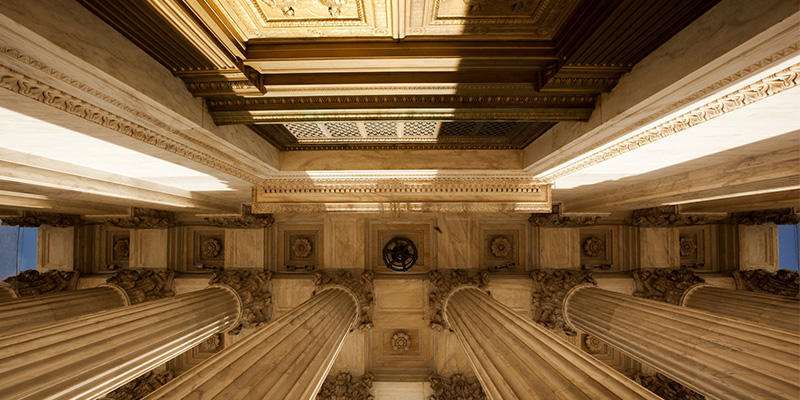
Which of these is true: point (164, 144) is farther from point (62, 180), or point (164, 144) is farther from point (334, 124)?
point (334, 124)

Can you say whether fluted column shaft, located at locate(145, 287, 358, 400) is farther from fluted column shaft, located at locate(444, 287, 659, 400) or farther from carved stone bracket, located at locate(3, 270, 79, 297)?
carved stone bracket, located at locate(3, 270, 79, 297)

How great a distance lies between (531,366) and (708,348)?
243cm

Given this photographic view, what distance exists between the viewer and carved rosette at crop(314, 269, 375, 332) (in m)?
9.41

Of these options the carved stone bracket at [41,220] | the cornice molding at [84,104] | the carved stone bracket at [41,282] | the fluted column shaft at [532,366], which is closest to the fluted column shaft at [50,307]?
the carved stone bracket at [41,282]

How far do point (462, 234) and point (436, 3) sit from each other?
309 inches

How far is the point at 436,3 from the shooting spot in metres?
3.30

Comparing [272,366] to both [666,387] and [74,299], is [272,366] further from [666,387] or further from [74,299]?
[666,387]

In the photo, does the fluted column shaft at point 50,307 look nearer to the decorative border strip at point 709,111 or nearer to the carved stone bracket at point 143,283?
the carved stone bracket at point 143,283

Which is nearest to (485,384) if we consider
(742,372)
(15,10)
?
(742,372)

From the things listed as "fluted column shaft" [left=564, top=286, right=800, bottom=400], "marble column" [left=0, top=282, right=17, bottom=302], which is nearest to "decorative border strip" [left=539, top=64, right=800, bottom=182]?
"fluted column shaft" [left=564, top=286, right=800, bottom=400]

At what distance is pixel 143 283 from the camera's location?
9.39m

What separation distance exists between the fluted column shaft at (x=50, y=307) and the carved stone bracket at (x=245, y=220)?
2958 millimetres

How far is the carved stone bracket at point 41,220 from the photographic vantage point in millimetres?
8840

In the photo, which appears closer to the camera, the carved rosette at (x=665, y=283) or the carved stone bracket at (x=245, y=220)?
the carved rosette at (x=665, y=283)
